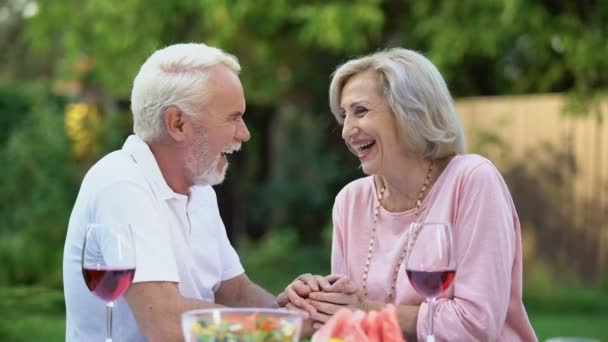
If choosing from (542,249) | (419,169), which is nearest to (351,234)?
(419,169)

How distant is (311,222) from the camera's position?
38.2ft

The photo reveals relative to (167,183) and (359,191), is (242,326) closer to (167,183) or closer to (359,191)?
(167,183)

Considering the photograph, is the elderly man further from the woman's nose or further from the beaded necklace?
the beaded necklace

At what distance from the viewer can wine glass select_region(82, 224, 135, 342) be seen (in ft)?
7.32

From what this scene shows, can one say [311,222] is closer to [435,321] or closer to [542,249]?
[542,249]

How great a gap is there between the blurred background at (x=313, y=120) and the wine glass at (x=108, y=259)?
4.95 metres

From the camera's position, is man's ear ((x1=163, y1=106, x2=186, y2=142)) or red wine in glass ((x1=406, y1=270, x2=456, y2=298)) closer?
red wine in glass ((x1=406, y1=270, x2=456, y2=298))

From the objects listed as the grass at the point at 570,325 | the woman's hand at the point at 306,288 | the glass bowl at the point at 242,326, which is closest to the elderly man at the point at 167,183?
the woman's hand at the point at 306,288

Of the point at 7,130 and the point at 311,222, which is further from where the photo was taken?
the point at 311,222

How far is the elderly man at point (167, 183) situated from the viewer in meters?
2.70

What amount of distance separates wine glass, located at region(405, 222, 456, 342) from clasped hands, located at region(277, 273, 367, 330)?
574mm

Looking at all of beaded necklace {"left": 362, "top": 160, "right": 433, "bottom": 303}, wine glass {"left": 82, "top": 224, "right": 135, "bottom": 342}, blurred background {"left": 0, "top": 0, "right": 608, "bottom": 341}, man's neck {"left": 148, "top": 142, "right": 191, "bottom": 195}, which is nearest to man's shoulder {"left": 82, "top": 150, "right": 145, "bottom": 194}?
man's neck {"left": 148, "top": 142, "right": 191, "bottom": 195}

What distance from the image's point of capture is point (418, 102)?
3.14 metres

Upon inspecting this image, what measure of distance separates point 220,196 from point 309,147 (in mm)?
1132
